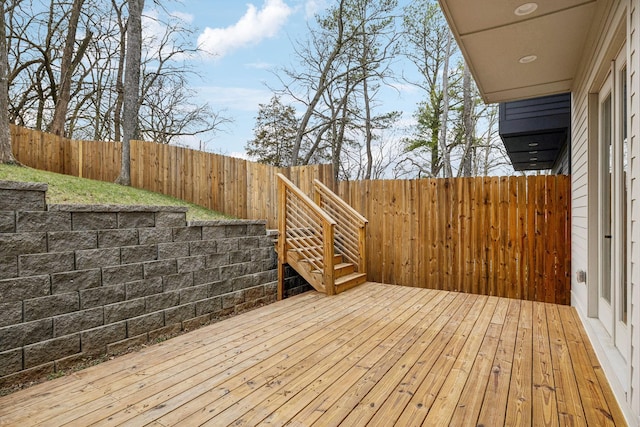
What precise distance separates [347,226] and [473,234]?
180cm

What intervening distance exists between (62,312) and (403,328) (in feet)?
8.81

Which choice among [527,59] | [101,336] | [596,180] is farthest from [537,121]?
[101,336]

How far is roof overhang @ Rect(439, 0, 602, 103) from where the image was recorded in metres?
2.23

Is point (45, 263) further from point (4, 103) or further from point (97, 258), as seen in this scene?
point (4, 103)

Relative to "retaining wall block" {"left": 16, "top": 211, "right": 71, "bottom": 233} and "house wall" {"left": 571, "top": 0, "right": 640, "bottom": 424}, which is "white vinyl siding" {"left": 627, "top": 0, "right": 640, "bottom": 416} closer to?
"house wall" {"left": 571, "top": 0, "right": 640, "bottom": 424}

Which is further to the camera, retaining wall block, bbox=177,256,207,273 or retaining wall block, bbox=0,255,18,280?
retaining wall block, bbox=177,256,207,273

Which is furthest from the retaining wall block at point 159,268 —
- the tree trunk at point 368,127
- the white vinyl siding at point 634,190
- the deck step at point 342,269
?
the tree trunk at point 368,127

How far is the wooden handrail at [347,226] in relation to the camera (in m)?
4.93

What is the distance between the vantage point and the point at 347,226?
5191 millimetres

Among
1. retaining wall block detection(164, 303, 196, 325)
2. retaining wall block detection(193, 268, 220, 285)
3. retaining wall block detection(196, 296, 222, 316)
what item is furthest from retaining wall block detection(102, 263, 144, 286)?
retaining wall block detection(196, 296, 222, 316)

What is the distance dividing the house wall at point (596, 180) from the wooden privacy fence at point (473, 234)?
0.32 meters

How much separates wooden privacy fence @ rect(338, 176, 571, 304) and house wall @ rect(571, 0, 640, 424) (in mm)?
321

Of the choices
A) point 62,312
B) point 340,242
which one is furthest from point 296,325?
point 340,242

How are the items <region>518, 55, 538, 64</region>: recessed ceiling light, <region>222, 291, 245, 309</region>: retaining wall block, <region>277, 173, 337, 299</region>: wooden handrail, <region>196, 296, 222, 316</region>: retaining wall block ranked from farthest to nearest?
<region>277, 173, 337, 299</region>: wooden handrail → <region>222, 291, 245, 309</region>: retaining wall block → <region>196, 296, 222, 316</region>: retaining wall block → <region>518, 55, 538, 64</region>: recessed ceiling light
